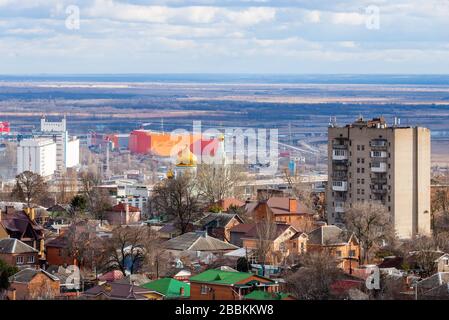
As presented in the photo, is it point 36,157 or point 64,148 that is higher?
point 64,148

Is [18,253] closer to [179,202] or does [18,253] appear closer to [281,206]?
[179,202]

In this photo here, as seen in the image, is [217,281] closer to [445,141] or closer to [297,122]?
[445,141]

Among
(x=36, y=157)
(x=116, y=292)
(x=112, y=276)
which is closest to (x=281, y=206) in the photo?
(x=112, y=276)

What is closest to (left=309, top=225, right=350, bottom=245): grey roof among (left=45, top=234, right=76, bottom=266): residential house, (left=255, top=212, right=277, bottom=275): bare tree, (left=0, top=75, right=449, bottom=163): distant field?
(left=255, top=212, right=277, bottom=275): bare tree

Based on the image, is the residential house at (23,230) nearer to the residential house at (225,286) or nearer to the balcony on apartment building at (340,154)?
the residential house at (225,286)

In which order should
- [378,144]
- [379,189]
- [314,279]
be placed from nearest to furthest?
[314,279], [379,189], [378,144]

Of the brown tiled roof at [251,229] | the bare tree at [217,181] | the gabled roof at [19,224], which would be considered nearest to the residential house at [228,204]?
the bare tree at [217,181]

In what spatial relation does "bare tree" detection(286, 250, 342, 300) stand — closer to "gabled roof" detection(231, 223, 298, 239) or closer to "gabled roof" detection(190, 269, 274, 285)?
"gabled roof" detection(190, 269, 274, 285)
